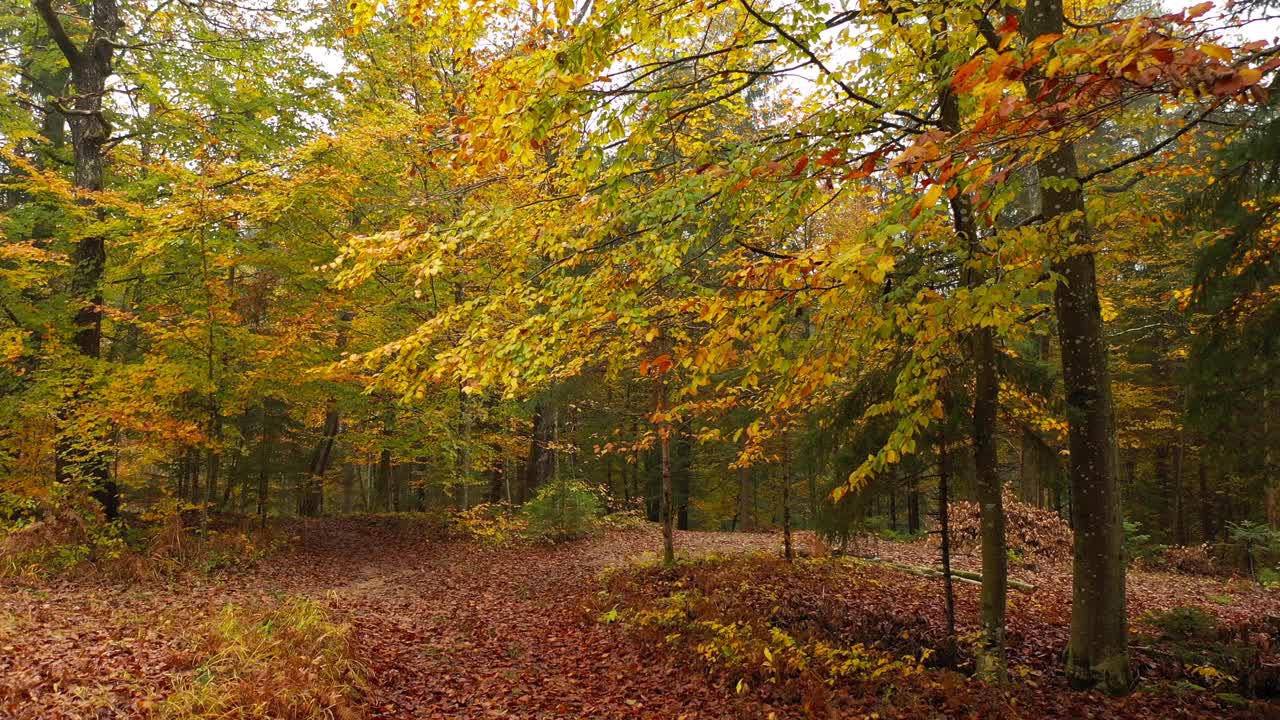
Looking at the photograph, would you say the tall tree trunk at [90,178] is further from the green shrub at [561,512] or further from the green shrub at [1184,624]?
the green shrub at [1184,624]

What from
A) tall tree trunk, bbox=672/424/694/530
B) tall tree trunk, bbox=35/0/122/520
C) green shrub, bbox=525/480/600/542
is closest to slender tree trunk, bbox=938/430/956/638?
green shrub, bbox=525/480/600/542

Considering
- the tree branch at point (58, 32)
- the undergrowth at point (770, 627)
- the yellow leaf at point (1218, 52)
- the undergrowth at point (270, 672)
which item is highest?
the tree branch at point (58, 32)

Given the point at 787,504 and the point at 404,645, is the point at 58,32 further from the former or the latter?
the point at 787,504

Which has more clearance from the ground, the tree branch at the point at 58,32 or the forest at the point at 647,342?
the tree branch at the point at 58,32

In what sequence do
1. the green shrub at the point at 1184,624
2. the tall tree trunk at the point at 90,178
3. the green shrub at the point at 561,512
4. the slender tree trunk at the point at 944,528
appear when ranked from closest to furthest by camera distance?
the green shrub at the point at 1184,624 < the slender tree trunk at the point at 944,528 < the tall tree trunk at the point at 90,178 < the green shrub at the point at 561,512

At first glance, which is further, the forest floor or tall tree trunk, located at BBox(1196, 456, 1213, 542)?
tall tree trunk, located at BBox(1196, 456, 1213, 542)

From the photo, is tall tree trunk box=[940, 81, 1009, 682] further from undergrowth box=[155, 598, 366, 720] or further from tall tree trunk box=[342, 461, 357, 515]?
tall tree trunk box=[342, 461, 357, 515]

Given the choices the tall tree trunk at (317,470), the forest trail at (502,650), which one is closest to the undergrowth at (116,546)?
the forest trail at (502,650)

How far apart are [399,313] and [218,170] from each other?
180 inches

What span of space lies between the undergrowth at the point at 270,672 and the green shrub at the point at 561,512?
899 centimetres

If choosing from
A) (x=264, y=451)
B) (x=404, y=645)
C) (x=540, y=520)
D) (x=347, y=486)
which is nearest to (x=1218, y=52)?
(x=404, y=645)

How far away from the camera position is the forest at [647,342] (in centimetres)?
409

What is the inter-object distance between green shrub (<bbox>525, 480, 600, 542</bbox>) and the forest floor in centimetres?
287

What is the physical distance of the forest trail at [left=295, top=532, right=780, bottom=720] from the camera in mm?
6098
